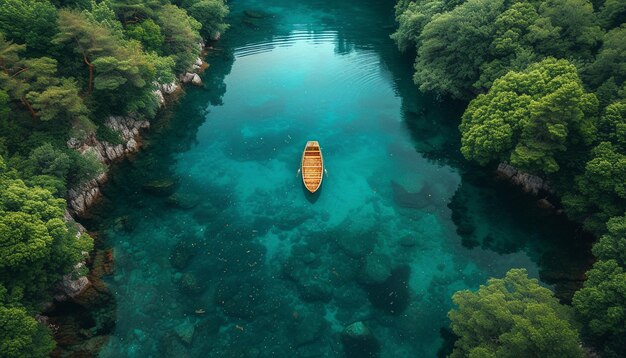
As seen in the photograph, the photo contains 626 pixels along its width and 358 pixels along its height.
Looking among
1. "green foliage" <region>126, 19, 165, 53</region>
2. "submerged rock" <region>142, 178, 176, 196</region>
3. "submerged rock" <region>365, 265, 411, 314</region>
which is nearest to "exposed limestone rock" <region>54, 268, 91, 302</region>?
"submerged rock" <region>142, 178, 176, 196</region>

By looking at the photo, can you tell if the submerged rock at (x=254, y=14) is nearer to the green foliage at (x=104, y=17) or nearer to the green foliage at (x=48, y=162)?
the green foliage at (x=104, y=17)

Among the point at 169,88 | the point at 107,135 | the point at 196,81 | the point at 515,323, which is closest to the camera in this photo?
the point at 515,323

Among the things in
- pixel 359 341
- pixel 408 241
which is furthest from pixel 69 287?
pixel 408 241

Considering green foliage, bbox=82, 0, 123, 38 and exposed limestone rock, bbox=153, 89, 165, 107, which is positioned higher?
green foliage, bbox=82, 0, 123, 38

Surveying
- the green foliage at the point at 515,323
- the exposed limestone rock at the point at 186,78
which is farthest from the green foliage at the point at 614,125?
the exposed limestone rock at the point at 186,78

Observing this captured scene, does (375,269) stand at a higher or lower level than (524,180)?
lower

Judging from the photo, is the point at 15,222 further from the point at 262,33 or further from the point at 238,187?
the point at 262,33

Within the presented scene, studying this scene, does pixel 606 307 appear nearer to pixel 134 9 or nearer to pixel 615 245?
pixel 615 245

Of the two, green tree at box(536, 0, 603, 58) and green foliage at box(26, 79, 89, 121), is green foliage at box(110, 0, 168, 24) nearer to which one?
green foliage at box(26, 79, 89, 121)
